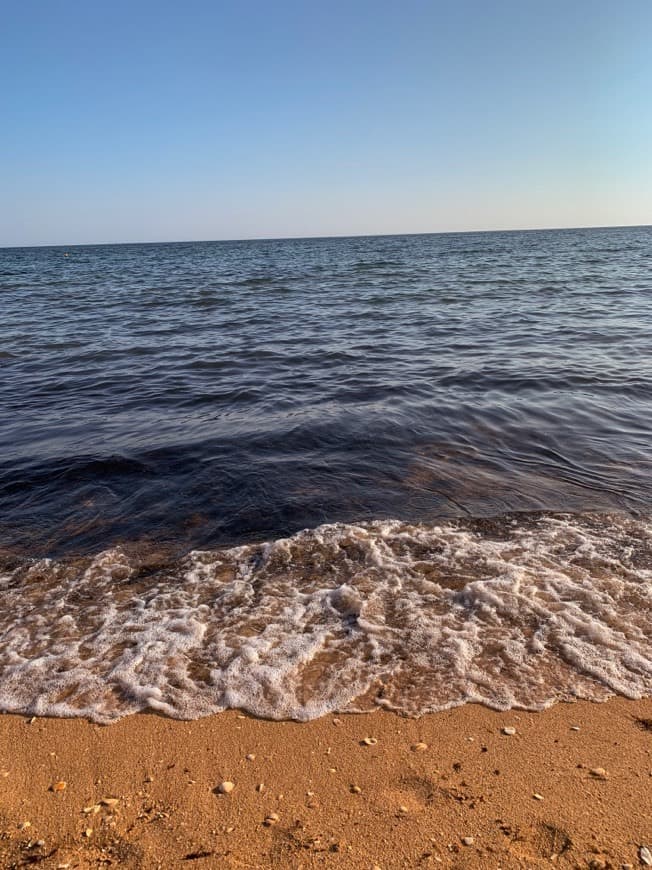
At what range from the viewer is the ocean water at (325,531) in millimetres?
2973

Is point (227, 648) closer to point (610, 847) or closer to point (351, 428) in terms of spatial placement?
point (610, 847)

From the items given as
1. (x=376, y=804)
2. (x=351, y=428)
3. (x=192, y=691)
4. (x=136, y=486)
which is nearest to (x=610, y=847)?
(x=376, y=804)

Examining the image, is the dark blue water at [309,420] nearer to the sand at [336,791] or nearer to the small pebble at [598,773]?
the sand at [336,791]

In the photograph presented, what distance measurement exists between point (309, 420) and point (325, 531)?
316cm

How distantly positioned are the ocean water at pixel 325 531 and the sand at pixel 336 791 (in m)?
0.18

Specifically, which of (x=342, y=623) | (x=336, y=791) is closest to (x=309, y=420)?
(x=342, y=623)

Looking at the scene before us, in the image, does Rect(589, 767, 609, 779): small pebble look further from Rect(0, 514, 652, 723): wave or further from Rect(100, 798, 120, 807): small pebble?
Rect(100, 798, 120, 807): small pebble

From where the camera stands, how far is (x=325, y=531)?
4.61 metres

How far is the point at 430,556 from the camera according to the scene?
4148 mm

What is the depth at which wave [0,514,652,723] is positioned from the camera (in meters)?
2.84

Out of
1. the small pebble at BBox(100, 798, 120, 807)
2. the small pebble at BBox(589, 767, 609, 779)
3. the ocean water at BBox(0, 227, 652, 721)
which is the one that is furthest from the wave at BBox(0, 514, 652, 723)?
the small pebble at BBox(100, 798, 120, 807)

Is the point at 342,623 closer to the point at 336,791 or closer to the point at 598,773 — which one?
the point at 336,791

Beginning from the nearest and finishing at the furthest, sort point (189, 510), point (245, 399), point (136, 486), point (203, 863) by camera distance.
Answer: point (203, 863), point (189, 510), point (136, 486), point (245, 399)

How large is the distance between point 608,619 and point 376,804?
77.6 inches
